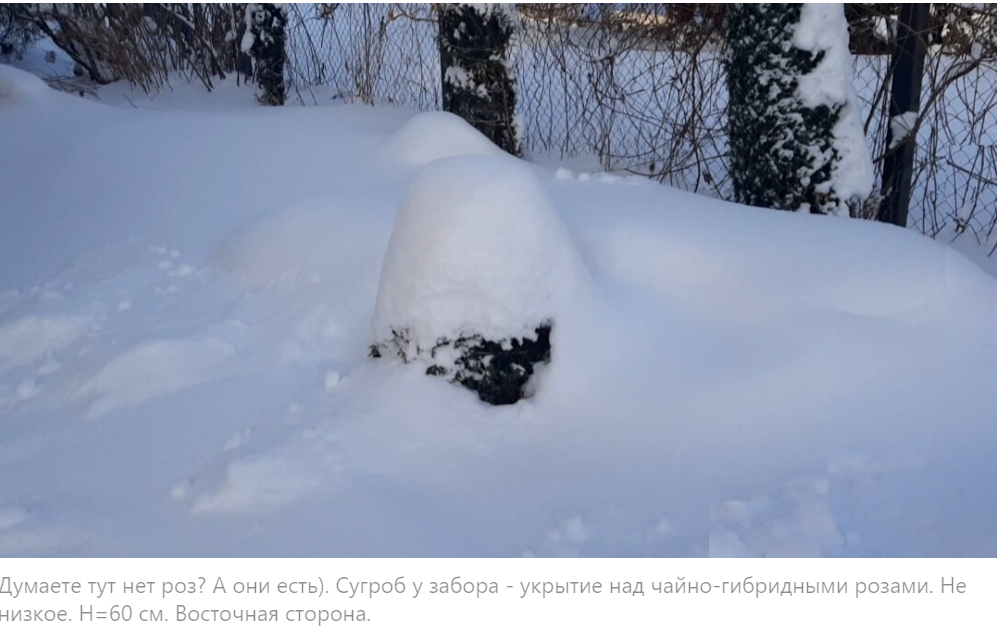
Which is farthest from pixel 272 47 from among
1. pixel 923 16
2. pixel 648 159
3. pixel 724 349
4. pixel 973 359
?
pixel 973 359

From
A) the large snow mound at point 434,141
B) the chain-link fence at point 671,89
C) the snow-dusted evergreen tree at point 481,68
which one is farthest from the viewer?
the snow-dusted evergreen tree at point 481,68

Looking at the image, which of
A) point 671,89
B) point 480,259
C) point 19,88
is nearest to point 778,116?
point 671,89

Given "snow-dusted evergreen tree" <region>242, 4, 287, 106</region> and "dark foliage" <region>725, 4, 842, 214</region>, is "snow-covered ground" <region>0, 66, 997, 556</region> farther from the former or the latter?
"snow-dusted evergreen tree" <region>242, 4, 287, 106</region>

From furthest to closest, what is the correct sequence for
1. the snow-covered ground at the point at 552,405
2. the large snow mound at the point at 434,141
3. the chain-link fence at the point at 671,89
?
the chain-link fence at the point at 671,89
the large snow mound at the point at 434,141
the snow-covered ground at the point at 552,405

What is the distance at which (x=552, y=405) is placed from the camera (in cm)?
266

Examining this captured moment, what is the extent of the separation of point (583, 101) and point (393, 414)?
3.61 metres

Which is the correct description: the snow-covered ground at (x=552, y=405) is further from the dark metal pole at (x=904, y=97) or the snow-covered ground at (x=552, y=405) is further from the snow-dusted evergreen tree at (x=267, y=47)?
the snow-dusted evergreen tree at (x=267, y=47)

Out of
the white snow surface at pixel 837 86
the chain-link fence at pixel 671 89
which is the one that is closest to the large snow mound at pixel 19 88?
the chain-link fence at pixel 671 89

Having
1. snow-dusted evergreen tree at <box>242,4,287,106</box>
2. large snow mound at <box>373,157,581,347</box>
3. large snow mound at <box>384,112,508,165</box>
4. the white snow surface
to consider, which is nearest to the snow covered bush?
large snow mound at <box>373,157,581,347</box>

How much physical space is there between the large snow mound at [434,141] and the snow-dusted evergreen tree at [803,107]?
4.42 ft

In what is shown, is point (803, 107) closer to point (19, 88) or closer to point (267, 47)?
point (267, 47)

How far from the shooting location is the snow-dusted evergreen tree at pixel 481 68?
5.22 metres

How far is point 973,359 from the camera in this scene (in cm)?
261
